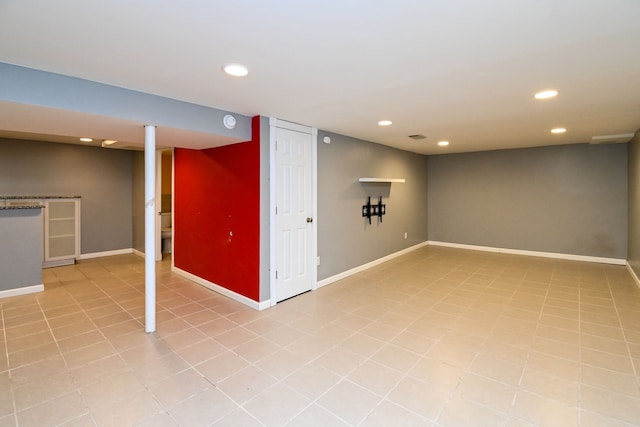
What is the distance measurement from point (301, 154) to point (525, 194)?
493cm

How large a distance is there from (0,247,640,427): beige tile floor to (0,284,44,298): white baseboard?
4.3 inches

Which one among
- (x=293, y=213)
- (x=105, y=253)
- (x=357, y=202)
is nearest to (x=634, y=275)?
(x=357, y=202)

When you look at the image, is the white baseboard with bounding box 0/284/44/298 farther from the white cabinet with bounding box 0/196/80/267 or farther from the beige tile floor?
the white cabinet with bounding box 0/196/80/267

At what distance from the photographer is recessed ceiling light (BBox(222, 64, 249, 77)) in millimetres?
2152

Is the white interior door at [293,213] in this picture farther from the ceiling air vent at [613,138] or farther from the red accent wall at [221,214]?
the ceiling air vent at [613,138]

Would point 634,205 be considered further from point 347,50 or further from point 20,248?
point 20,248

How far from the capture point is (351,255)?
495 cm

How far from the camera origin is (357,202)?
504 centimetres

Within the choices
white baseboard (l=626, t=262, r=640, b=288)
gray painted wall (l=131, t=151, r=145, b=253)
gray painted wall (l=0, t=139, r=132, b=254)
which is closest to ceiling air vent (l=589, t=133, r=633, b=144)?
white baseboard (l=626, t=262, r=640, b=288)

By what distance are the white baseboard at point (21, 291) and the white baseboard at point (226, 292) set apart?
166cm

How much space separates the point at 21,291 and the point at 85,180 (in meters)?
2.84

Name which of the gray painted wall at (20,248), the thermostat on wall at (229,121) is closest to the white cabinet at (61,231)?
the gray painted wall at (20,248)

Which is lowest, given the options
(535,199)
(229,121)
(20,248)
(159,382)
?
(159,382)

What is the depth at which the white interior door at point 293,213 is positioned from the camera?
3734 millimetres
